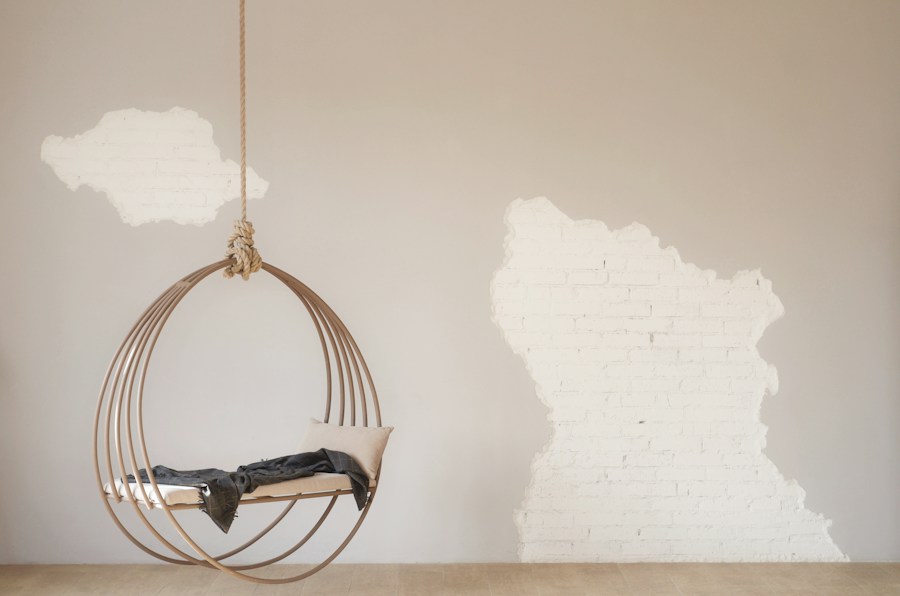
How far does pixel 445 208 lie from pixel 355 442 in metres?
1.36

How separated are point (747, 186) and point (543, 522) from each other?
7.01ft

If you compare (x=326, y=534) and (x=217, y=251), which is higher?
(x=217, y=251)

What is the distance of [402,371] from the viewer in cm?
459

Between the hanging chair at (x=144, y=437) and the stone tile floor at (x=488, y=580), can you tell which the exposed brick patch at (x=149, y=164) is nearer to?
the hanging chair at (x=144, y=437)

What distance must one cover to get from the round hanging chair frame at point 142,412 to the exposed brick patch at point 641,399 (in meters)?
0.90

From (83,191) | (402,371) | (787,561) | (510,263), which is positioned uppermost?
(83,191)

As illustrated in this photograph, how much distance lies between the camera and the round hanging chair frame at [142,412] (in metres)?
3.50

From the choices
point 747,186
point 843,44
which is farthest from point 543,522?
point 843,44

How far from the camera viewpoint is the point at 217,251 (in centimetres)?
453

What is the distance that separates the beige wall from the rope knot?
2.25ft

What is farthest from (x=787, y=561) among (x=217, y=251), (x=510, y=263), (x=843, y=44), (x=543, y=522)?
(x=217, y=251)

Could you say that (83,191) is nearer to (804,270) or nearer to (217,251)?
(217,251)

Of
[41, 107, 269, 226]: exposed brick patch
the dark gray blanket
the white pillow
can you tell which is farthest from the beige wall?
the dark gray blanket

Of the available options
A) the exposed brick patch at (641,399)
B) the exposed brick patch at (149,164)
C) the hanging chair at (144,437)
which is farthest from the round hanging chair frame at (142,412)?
the exposed brick patch at (641,399)
